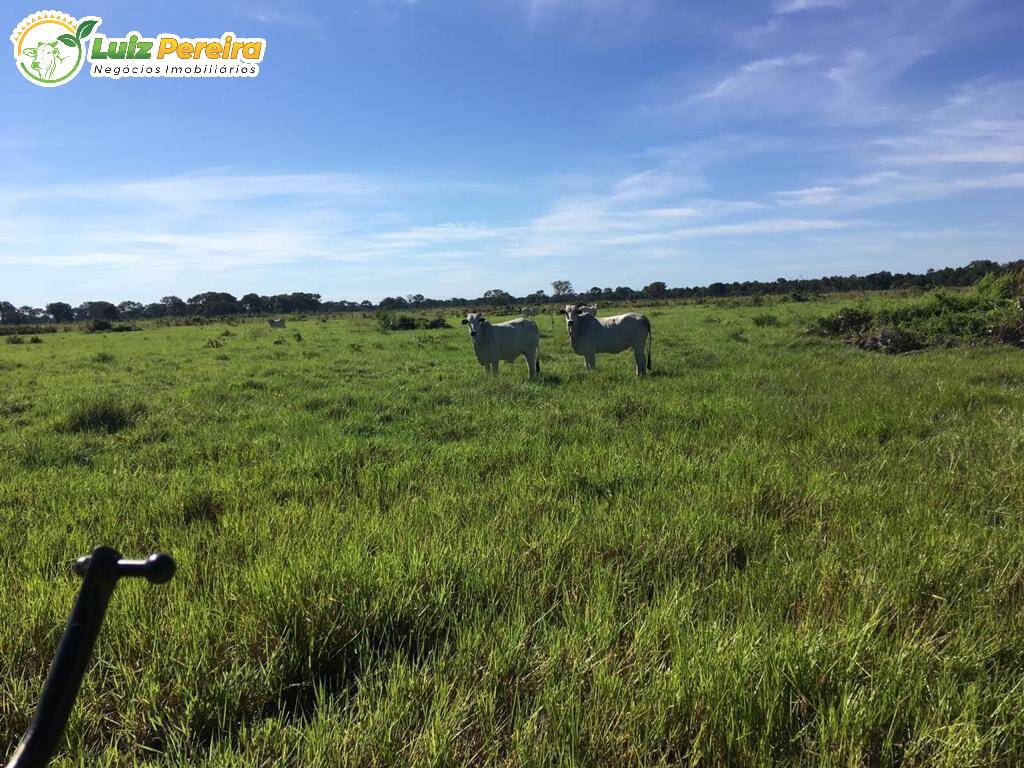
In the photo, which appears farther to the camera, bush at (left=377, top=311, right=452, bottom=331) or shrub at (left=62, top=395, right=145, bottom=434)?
bush at (left=377, top=311, right=452, bottom=331)

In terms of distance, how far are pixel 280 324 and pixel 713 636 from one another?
43025 mm

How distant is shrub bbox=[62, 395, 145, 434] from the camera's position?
24.7ft

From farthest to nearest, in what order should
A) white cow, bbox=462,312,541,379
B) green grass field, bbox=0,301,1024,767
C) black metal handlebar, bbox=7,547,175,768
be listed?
white cow, bbox=462,312,541,379, green grass field, bbox=0,301,1024,767, black metal handlebar, bbox=7,547,175,768

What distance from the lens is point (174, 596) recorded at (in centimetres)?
266

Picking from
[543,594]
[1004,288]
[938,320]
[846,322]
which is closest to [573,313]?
[543,594]

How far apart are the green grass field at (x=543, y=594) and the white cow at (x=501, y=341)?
6.38 metres

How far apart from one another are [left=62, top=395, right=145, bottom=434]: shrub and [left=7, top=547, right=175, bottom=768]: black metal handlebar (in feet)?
27.1

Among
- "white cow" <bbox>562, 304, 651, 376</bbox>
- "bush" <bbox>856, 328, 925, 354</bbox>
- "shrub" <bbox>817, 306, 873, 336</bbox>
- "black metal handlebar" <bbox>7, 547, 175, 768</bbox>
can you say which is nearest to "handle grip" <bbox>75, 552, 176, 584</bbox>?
"black metal handlebar" <bbox>7, 547, 175, 768</bbox>

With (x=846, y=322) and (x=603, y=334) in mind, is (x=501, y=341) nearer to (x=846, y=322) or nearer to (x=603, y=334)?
(x=603, y=334)

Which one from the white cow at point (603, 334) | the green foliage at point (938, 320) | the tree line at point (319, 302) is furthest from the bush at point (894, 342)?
the tree line at point (319, 302)

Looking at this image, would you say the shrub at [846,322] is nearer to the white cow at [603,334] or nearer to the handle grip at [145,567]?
the white cow at [603,334]

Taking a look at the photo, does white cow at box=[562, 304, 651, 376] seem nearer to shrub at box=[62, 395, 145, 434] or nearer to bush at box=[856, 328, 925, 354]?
bush at box=[856, 328, 925, 354]

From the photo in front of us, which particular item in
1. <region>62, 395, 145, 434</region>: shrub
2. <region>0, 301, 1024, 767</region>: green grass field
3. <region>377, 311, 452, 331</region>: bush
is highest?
<region>377, 311, 452, 331</region>: bush

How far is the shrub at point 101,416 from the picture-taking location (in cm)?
753
